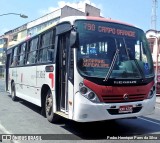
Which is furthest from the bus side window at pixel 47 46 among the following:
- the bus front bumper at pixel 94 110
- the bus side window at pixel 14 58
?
the bus side window at pixel 14 58

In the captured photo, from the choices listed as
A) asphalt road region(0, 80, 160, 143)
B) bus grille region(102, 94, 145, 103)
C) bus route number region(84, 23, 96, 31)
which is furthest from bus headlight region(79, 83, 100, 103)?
bus route number region(84, 23, 96, 31)

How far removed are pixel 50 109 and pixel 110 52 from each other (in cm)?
281

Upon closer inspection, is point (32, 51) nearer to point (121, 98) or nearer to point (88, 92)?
point (88, 92)

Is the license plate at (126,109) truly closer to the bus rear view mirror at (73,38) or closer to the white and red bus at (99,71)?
the white and red bus at (99,71)

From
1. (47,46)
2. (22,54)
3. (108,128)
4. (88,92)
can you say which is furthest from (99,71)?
(22,54)

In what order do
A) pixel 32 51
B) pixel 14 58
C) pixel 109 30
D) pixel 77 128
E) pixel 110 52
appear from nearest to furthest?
pixel 110 52, pixel 109 30, pixel 77 128, pixel 32 51, pixel 14 58

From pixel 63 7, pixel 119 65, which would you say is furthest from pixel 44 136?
pixel 63 7

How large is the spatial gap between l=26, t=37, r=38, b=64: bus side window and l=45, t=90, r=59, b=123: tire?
2206 millimetres

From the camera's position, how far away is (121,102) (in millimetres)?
7508

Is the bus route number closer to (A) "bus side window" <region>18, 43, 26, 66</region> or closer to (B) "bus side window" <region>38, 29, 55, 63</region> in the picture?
(B) "bus side window" <region>38, 29, 55, 63</region>

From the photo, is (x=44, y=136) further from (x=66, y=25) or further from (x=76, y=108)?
(x=66, y=25)

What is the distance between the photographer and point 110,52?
7707 millimetres

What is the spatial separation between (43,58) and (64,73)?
2.06 meters

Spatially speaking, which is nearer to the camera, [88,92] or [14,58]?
[88,92]
